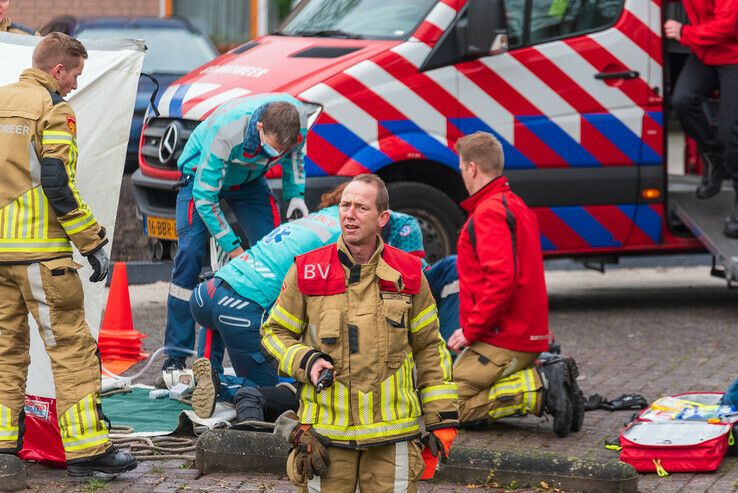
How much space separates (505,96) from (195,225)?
8.71ft

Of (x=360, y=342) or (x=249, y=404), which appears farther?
(x=249, y=404)

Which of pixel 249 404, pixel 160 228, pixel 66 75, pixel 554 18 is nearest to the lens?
pixel 66 75

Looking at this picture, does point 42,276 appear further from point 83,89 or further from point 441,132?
point 441,132

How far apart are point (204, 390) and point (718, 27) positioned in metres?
4.51

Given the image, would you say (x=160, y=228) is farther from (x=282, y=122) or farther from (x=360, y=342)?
(x=360, y=342)

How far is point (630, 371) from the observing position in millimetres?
7844

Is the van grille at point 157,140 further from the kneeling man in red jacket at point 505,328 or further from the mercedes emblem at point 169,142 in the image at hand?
the kneeling man in red jacket at point 505,328

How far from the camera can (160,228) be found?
8.73 metres

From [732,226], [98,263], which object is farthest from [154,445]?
[732,226]

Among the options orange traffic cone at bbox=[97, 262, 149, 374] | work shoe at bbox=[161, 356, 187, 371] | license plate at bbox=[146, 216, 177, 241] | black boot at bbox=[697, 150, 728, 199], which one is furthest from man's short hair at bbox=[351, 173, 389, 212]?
black boot at bbox=[697, 150, 728, 199]

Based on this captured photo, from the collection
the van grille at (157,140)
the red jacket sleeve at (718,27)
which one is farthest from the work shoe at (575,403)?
the red jacket sleeve at (718,27)

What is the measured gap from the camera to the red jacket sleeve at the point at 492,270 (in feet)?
20.8

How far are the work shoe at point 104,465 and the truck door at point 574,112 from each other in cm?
418

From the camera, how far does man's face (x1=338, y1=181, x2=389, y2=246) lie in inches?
174
